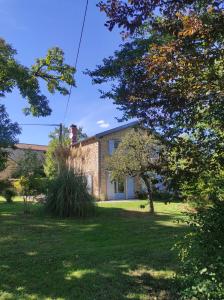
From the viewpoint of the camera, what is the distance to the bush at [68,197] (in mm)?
12102

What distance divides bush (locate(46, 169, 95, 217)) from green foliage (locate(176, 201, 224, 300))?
862 centimetres

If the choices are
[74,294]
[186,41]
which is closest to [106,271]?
[74,294]

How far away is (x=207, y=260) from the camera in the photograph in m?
3.37

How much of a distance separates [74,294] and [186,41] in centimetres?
337

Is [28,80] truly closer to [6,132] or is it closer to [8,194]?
[6,132]

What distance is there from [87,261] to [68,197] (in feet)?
19.9

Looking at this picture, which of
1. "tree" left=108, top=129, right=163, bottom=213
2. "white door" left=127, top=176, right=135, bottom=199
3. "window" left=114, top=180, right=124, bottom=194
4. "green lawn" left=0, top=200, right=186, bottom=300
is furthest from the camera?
"white door" left=127, top=176, right=135, bottom=199

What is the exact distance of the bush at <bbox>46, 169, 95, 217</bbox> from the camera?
39.7 feet

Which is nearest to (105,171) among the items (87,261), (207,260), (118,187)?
(118,187)

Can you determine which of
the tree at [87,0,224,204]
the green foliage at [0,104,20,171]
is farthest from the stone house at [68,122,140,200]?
the tree at [87,0,224,204]

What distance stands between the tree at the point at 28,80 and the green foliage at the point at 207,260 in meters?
10.5

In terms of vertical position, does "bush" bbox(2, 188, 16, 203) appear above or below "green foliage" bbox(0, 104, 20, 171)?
below

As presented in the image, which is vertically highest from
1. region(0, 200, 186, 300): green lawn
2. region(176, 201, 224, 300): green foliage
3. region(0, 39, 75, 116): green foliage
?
region(0, 39, 75, 116): green foliage

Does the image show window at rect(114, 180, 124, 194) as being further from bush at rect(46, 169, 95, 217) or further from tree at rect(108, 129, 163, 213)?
bush at rect(46, 169, 95, 217)
